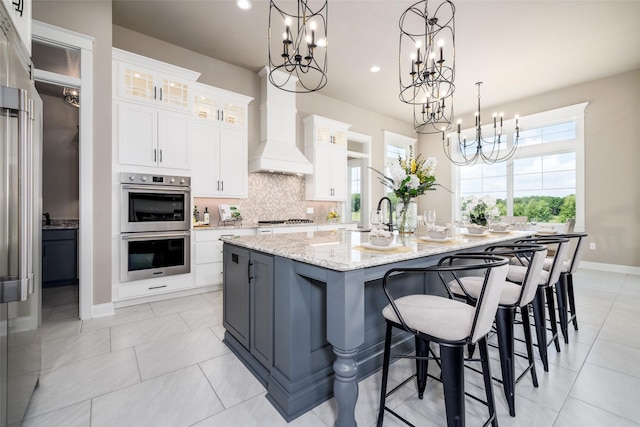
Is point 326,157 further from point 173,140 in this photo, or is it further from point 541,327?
point 541,327

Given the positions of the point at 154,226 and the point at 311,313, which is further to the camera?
the point at 154,226

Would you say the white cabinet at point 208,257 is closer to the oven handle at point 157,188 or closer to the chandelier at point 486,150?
the oven handle at point 157,188

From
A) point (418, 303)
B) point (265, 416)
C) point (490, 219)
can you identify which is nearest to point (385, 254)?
point (418, 303)

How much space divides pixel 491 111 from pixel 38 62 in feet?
24.8

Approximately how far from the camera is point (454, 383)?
1.17 m

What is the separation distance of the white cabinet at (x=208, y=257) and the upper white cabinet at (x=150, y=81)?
5.43 feet

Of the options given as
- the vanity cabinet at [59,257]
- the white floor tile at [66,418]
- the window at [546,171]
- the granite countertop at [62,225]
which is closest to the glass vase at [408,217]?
the white floor tile at [66,418]

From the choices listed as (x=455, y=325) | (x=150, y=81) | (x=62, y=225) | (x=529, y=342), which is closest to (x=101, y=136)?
(x=150, y=81)

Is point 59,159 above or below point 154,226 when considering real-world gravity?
above

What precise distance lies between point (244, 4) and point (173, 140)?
5.78 feet

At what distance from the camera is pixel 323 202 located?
567cm

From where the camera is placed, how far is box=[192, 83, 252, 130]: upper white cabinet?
152 inches

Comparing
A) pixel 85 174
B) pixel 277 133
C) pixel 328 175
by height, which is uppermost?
pixel 277 133

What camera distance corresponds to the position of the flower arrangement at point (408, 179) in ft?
7.66
